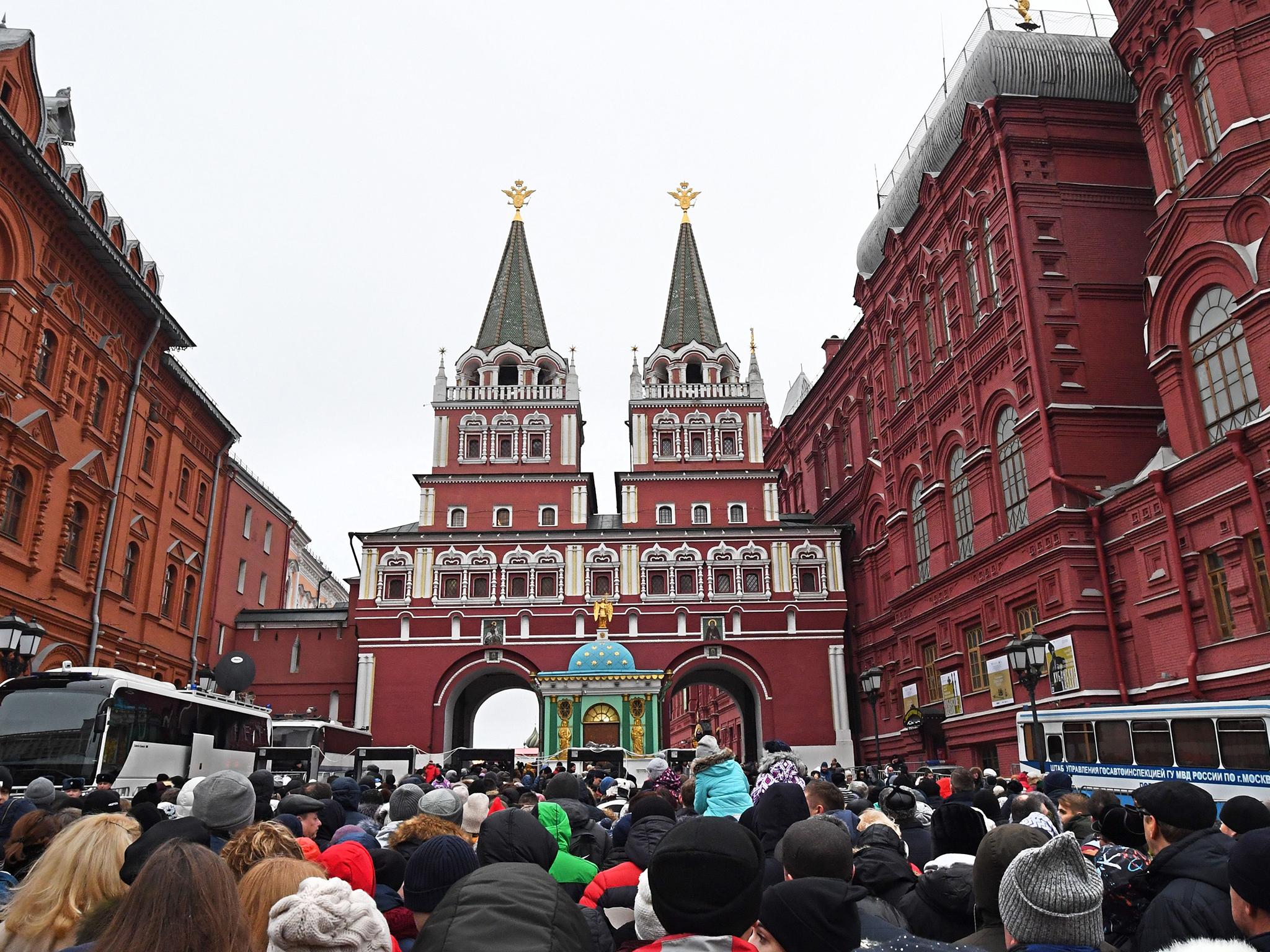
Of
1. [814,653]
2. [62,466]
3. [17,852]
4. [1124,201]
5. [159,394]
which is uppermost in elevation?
[1124,201]

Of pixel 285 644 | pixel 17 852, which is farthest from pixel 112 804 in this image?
pixel 285 644

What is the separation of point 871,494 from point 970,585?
10.4 metres

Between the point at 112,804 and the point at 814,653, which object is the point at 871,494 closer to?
the point at 814,653

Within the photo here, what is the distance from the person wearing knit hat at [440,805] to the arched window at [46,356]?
2396 centimetres

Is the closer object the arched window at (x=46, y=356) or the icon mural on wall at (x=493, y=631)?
the arched window at (x=46, y=356)

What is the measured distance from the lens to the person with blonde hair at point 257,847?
484 centimetres

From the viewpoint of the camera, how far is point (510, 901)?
9.07 feet

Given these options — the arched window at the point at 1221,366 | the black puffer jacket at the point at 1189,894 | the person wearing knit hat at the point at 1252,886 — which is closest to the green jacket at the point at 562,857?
the black puffer jacket at the point at 1189,894

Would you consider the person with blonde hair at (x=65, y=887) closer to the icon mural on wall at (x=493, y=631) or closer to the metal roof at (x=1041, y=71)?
the metal roof at (x=1041, y=71)

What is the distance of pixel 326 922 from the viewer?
3277mm

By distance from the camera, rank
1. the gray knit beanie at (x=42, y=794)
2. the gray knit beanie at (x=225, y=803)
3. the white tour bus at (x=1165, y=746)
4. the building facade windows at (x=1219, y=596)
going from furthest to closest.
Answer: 1. the building facade windows at (x=1219, y=596)
2. the white tour bus at (x=1165, y=746)
3. the gray knit beanie at (x=42, y=794)
4. the gray knit beanie at (x=225, y=803)

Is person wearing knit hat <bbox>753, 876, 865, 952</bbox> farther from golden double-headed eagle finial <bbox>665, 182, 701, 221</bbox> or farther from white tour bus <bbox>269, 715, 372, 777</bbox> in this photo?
golden double-headed eagle finial <bbox>665, 182, 701, 221</bbox>

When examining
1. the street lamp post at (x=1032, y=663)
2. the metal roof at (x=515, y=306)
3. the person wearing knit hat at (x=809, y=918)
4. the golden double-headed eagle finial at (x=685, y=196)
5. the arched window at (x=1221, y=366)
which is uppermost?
the golden double-headed eagle finial at (x=685, y=196)

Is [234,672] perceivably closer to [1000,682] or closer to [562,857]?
[1000,682]
